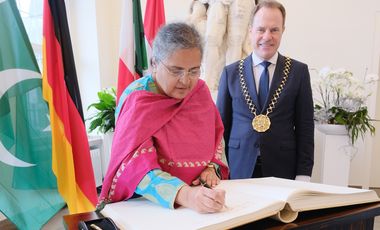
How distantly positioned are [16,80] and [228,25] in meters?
1.74

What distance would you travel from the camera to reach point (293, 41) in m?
3.12

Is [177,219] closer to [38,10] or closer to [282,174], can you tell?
[282,174]

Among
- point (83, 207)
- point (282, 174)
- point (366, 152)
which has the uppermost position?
point (282, 174)

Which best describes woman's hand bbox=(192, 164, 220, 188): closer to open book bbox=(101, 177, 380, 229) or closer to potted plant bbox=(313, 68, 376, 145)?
open book bbox=(101, 177, 380, 229)

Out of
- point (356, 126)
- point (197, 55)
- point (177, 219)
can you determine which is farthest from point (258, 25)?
point (356, 126)

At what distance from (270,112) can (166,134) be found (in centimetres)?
64

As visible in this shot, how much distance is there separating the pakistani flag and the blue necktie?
1249 millimetres

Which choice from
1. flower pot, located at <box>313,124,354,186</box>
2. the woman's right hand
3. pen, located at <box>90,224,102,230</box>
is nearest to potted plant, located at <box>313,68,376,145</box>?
flower pot, located at <box>313,124,354,186</box>

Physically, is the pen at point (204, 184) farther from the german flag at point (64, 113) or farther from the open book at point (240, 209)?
the german flag at point (64, 113)

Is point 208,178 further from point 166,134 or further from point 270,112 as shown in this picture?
point 270,112

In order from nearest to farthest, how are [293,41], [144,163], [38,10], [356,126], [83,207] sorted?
1. [144,163]
2. [83,207]
3. [356,126]
4. [38,10]
5. [293,41]

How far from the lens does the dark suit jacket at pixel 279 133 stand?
1246 mm

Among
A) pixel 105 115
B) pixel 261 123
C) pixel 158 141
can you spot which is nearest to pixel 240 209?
pixel 158 141

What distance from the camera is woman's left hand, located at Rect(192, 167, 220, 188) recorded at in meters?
0.79
